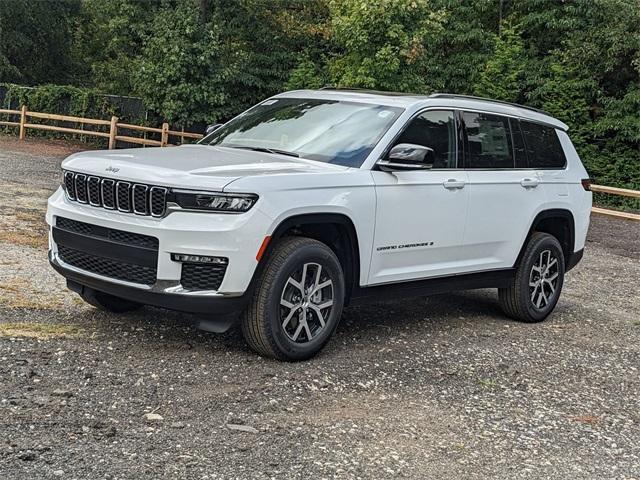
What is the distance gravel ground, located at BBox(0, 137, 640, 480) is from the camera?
4.02 meters

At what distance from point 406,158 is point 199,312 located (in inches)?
A: 72.9

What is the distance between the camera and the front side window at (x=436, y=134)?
643 centimetres

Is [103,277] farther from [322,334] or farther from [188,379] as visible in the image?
[322,334]

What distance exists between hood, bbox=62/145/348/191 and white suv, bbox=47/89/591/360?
12mm

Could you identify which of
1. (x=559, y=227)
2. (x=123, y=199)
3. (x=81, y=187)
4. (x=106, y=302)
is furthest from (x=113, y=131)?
(x=123, y=199)

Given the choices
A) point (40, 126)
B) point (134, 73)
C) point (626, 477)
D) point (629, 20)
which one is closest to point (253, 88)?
point (134, 73)

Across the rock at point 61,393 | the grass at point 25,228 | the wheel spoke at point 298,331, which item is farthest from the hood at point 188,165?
the grass at point 25,228

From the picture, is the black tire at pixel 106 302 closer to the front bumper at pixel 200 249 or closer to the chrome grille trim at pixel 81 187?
the chrome grille trim at pixel 81 187

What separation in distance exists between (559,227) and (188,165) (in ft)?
13.6

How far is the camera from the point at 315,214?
5531 mm

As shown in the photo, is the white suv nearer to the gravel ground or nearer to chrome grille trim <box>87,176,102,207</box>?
chrome grille trim <box>87,176,102,207</box>

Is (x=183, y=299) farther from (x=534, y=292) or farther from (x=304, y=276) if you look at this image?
(x=534, y=292)

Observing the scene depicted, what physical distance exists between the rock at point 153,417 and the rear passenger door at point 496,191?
10.5 ft

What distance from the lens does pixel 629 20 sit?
2367 cm
